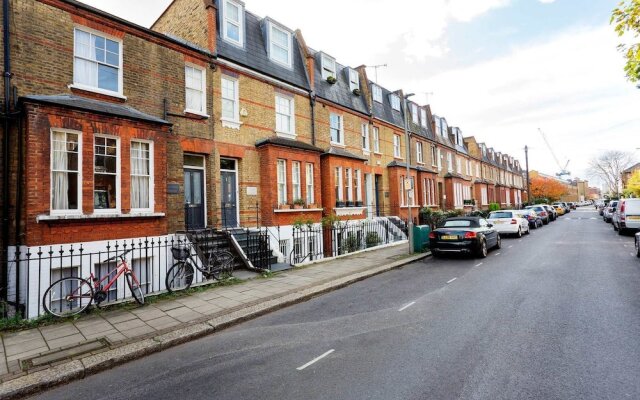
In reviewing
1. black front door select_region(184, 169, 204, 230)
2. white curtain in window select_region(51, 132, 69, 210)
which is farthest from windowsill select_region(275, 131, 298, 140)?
white curtain in window select_region(51, 132, 69, 210)

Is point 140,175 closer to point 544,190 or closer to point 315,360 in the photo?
point 315,360

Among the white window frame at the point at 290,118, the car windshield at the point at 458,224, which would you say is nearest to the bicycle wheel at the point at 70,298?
the white window frame at the point at 290,118

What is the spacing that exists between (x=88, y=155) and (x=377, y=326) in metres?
7.73

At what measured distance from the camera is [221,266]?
345 inches

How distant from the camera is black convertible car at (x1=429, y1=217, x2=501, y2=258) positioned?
38.5ft

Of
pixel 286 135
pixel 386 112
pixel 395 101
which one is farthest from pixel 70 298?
pixel 395 101

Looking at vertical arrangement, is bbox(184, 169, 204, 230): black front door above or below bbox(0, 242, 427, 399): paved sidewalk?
above

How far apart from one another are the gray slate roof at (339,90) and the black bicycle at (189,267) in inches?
412

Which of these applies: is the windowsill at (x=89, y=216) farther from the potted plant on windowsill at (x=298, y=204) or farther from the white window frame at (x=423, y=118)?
the white window frame at (x=423, y=118)

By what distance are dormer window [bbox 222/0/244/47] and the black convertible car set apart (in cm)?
1109

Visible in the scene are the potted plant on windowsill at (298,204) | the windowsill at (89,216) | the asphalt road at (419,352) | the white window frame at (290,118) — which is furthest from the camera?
the white window frame at (290,118)

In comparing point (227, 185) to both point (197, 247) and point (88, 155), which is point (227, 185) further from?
point (88, 155)

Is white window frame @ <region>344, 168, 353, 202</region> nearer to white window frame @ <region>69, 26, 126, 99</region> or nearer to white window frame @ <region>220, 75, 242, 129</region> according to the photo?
white window frame @ <region>220, 75, 242, 129</region>

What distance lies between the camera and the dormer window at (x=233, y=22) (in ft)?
41.6
